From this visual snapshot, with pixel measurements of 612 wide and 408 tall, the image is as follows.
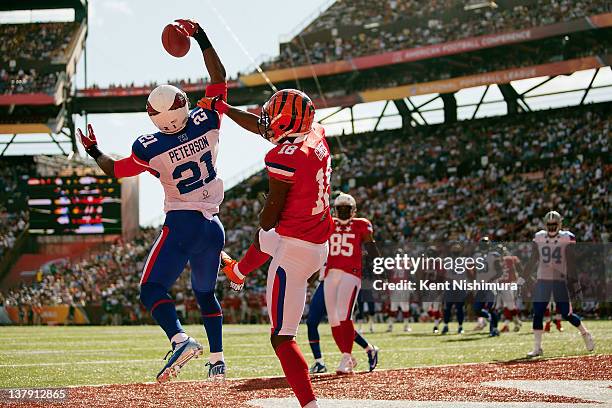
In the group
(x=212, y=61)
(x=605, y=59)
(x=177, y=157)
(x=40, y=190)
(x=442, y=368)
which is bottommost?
(x=442, y=368)

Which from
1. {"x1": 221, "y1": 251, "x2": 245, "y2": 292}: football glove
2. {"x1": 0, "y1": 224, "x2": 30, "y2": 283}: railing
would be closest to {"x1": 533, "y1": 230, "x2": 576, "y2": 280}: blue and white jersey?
{"x1": 221, "y1": 251, "x2": 245, "y2": 292}: football glove

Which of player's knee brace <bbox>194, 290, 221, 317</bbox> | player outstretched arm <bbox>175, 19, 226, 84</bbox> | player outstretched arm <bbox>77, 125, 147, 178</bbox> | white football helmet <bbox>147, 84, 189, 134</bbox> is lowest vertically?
player's knee brace <bbox>194, 290, 221, 317</bbox>

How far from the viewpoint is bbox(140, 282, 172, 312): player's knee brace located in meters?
6.81

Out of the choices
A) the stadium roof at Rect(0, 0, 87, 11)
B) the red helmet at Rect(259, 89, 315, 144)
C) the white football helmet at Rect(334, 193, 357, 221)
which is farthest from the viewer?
the stadium roof at Rect(0, 0, 87, 11)

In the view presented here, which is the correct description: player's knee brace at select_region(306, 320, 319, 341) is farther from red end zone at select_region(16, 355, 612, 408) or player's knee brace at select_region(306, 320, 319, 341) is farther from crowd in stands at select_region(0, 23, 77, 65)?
crowd in stands at select_region(0, 23, 77, 65)

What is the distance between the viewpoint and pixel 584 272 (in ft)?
73.9

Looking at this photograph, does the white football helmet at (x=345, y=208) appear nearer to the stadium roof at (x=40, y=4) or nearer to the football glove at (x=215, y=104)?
the football glove at (x=215, y=104)

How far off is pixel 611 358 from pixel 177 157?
20.2 ft

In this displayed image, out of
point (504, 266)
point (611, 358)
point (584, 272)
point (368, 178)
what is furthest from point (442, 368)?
point (368, 178)

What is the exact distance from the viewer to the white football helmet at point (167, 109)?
6.92 meters

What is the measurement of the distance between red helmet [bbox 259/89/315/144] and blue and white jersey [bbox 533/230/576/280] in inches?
294

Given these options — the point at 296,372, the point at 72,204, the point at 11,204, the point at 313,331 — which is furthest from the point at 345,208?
the point at 11,204

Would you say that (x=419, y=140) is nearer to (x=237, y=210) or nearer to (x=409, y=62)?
(x=409, y=62)

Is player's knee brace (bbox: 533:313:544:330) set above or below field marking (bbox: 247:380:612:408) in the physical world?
above
